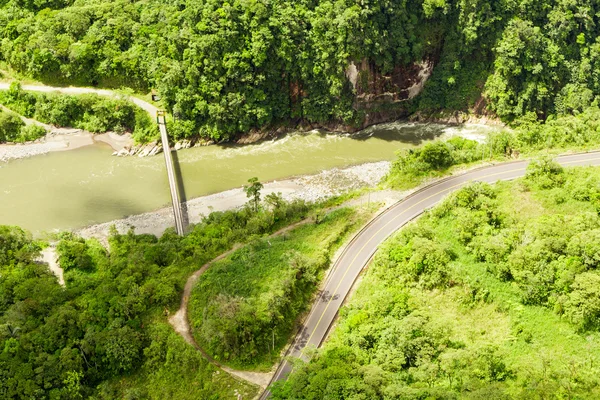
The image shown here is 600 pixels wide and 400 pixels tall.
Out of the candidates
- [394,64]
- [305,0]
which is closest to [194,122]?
[305,0]

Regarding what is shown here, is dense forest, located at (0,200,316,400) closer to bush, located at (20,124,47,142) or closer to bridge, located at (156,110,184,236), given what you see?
bridge, located at (156,110,184,236)

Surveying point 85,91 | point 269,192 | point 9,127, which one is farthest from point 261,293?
point 9,127

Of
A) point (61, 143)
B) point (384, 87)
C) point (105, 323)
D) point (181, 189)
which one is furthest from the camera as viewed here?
point (384, 87)

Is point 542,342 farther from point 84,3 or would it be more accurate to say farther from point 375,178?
point 84,3

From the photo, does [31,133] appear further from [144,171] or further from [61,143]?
[144,171]

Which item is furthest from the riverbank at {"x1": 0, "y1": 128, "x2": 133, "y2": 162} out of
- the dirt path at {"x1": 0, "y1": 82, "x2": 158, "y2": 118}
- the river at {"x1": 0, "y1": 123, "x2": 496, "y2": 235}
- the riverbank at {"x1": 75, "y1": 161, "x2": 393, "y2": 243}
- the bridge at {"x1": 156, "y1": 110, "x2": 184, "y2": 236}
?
the riverbank at {"x1": 75, "y1": 161, "x2": 393, "y2": 243}

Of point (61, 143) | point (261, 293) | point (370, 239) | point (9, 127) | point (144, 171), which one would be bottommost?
point (261, 293)

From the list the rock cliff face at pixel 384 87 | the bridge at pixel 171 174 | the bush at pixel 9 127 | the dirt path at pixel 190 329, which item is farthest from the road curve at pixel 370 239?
the bush at pixel 9 127
